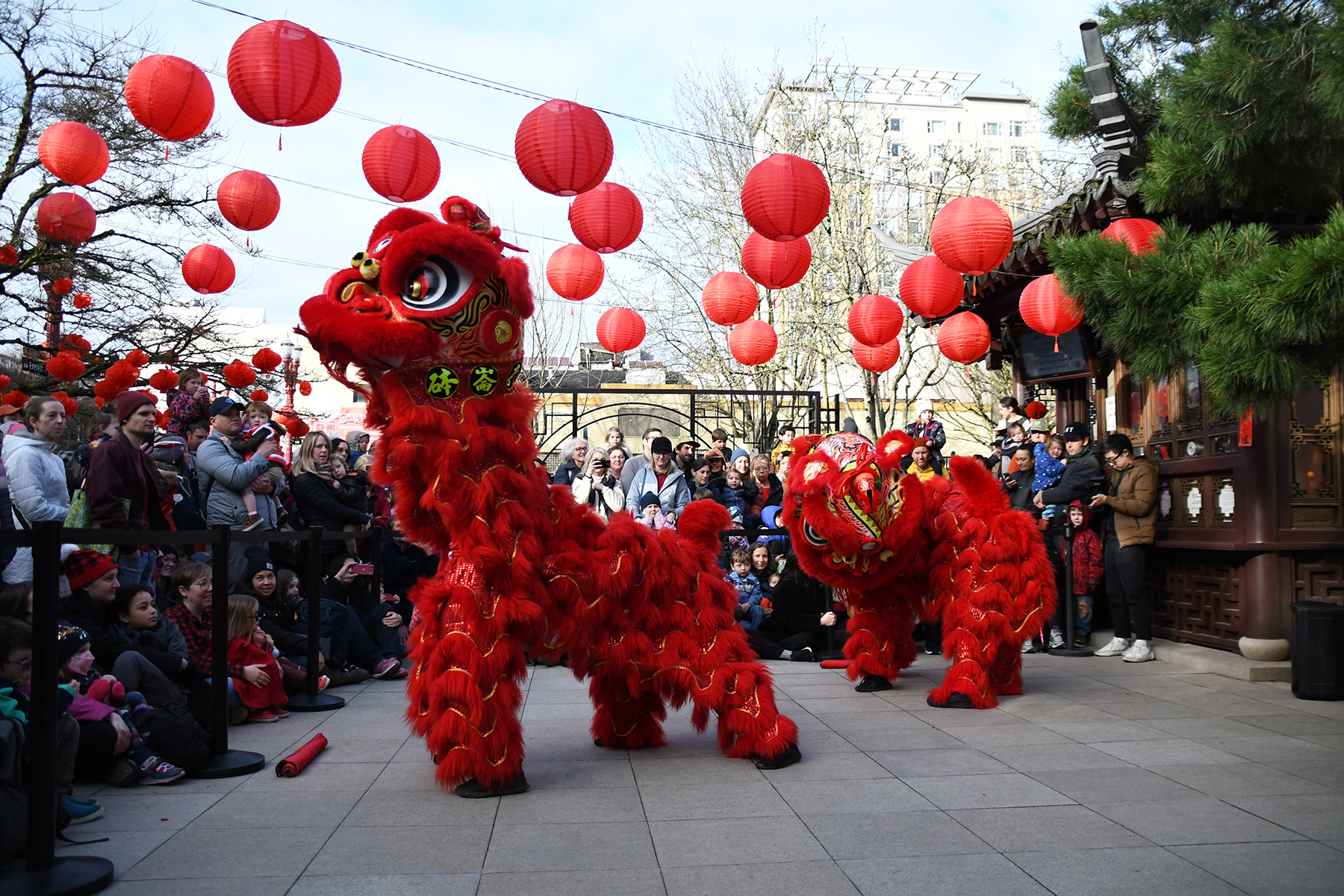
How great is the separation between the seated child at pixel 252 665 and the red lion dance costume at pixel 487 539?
5.37 ft

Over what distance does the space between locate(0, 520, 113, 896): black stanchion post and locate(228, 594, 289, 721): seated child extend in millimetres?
2316

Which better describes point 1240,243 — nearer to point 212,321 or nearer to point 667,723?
point 667,723

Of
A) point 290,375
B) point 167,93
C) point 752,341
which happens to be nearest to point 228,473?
point 167,93

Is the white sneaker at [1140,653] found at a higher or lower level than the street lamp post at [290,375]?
lower

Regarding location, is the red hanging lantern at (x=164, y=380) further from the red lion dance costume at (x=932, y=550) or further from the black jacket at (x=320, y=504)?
the red lion dance costume at (x=932, y=550)

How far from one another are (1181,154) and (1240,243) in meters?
0.69

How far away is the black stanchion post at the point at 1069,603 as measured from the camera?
802 cm

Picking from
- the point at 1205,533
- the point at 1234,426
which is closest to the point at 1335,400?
the point at 1234,426

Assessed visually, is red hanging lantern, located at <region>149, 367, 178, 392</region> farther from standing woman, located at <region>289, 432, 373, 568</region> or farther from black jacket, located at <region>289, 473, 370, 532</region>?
black jacket, located at <region>289, 473, 370, 532</region>

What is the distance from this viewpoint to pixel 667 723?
5738mm

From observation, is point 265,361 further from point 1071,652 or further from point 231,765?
point 1071,652

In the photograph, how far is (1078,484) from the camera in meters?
8.06

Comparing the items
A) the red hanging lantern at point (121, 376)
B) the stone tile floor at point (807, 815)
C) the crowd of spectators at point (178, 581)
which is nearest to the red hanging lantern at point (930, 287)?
the stone tile floor at point (807, 815)

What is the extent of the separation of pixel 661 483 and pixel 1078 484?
3.30 m
